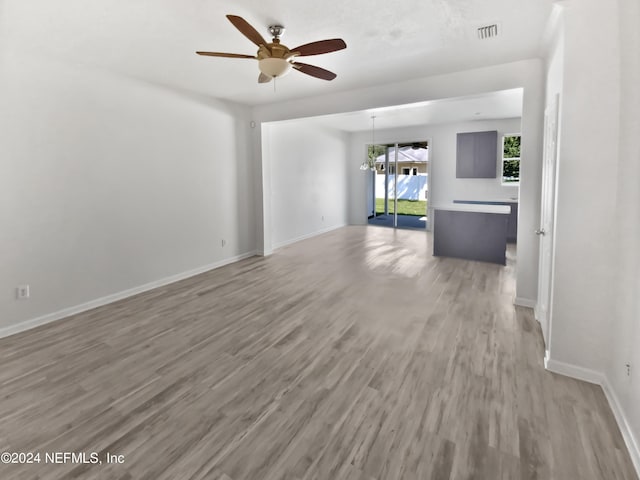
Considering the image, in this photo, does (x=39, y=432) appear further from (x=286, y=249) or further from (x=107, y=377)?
(x=286, y=249)

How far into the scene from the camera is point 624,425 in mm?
1832

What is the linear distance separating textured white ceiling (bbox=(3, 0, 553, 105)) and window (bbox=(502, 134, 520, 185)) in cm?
464

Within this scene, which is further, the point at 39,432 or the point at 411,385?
the point at 411,385

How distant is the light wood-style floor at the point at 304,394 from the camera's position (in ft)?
5.51

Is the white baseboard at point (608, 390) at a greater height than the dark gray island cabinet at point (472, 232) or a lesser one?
lesser

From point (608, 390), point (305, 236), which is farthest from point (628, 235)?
point (305, 236)

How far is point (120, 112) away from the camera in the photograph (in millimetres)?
3973

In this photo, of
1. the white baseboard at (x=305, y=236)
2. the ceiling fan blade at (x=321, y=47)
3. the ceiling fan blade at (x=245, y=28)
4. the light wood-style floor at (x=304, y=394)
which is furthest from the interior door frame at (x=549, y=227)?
the white baseboard at (x=305, y=236)

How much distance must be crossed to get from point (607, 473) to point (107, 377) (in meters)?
3.08

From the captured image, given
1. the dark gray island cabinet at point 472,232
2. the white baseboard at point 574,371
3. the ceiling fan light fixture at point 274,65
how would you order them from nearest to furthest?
the white baseboard at point 574,371, the ceiling fan light fixture at point 274,65, the dark gray island cabinet at point 472,232

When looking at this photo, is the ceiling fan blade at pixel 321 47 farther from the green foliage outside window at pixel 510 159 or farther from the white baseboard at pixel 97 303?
the green foliage outside window at pixel 510 159

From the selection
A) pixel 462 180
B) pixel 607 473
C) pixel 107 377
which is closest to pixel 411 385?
pixel 607 473

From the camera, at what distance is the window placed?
299 inches

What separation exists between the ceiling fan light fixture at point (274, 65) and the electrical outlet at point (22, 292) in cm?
313
